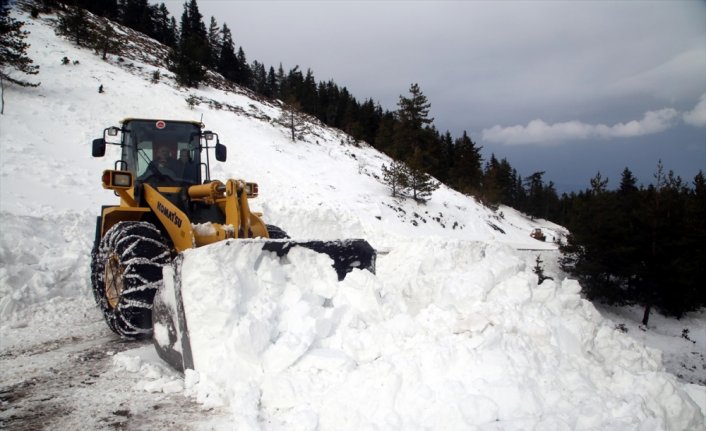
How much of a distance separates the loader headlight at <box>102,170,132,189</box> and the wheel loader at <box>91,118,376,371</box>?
0.04 ft

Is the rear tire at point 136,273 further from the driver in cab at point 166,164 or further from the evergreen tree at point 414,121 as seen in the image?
the evergreen tree at point 414,121

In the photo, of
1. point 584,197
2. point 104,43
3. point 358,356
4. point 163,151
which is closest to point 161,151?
point 163,151

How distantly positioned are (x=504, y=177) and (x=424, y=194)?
106 feet

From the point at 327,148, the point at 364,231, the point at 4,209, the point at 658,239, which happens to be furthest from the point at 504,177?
the point at 4,209

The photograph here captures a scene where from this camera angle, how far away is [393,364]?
332 cm

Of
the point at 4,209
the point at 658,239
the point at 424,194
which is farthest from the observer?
the point at 424,194

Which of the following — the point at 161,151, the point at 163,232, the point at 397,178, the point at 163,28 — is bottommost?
the point at 163,232

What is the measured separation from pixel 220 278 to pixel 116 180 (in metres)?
2.84

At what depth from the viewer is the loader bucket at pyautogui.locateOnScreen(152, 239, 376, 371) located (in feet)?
11.9

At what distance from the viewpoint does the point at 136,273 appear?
14.5 feet

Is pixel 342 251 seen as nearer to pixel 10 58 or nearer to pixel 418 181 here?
Result: pixel 418 181

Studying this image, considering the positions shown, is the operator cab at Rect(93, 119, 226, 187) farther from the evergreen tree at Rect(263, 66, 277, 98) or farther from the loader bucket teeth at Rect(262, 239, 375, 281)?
the evergreen tree at Rect(263, 66, 277, 98)

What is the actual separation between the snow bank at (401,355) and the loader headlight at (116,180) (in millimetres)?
2461

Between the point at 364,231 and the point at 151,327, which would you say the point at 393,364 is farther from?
the point at 364,231
